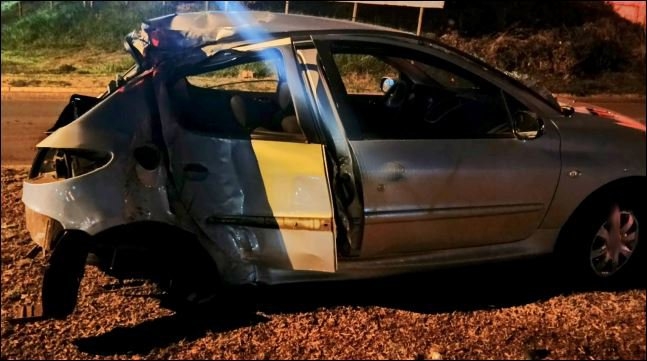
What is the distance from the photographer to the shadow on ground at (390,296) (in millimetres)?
3379

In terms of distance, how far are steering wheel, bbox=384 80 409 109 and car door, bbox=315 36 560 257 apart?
0.50 ft

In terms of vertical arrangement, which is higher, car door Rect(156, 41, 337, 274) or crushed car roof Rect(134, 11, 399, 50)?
crushed car roof Rect(134, 11, 399, 50)

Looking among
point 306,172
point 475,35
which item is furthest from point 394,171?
point 475,35

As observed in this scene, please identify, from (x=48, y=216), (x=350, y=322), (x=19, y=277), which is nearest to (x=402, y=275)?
(x=350, y=322)

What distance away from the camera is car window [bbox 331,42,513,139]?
356 centimetres

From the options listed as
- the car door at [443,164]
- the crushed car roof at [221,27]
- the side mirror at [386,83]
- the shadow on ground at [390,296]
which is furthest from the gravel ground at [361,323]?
the crushed car roof at [221,27]

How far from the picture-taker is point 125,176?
3.20 meters

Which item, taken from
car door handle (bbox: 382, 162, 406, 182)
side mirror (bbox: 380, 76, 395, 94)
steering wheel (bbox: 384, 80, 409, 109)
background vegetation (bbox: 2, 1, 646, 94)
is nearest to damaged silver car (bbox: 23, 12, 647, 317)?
car door handle (bbox: 382, 162, 406, 182)

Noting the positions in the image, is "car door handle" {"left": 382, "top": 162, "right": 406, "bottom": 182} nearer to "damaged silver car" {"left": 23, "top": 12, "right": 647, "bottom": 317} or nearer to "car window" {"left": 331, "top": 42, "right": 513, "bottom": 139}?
"damaged silver car" {"left": 23, "top": 12, "right": 647, "bottom": 317}

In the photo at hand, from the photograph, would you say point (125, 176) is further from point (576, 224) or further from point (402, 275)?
point (576, 224)

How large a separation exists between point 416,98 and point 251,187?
122cm

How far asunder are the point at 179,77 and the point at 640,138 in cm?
260

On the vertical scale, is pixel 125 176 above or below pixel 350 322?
above

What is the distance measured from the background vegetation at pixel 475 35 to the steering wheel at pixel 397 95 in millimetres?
5605
